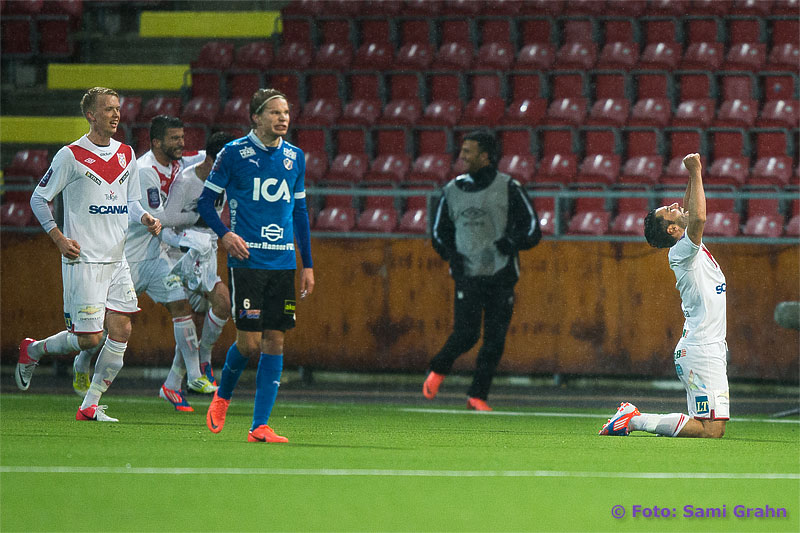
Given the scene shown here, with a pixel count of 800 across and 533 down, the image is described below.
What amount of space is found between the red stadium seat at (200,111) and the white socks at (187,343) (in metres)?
6.96

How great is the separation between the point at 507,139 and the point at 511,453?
9.29 m

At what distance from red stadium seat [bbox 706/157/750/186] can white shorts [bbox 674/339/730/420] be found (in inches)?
282

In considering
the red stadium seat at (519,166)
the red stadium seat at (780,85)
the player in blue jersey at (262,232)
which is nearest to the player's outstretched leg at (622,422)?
the player in blue jersey at (262,232)

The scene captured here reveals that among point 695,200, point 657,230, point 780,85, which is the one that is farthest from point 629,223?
point 695,200

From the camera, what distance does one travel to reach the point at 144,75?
63.7 ft

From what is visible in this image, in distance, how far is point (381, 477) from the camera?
6.40 metres

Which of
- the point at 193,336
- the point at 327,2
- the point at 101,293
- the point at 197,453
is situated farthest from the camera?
the point at 327,2

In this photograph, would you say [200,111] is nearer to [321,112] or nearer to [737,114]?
[321,112]

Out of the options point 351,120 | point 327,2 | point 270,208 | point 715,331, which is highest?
point 327,2

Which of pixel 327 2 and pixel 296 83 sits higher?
pixel 327 2

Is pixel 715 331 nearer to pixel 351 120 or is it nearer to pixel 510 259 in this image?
pixel 510 259

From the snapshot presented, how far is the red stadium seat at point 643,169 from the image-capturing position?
1521cm

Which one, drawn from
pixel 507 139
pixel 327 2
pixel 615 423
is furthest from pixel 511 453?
pixel 327 2

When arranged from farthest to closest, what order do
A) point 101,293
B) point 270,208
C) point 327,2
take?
1. point 327,2
2. point 101,293
3. point 270,208
